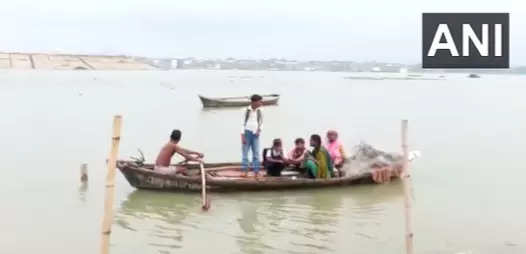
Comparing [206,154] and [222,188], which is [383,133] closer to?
[206,154]

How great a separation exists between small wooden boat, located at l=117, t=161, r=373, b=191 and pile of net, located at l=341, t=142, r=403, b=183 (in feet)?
→ 2.13

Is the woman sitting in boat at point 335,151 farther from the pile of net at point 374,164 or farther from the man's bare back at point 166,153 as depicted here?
the man's bare back at point 166,153

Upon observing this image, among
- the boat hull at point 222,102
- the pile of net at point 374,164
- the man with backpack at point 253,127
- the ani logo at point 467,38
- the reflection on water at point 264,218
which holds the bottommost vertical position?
the reflection on water at point 264,218

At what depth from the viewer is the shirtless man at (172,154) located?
461 inches

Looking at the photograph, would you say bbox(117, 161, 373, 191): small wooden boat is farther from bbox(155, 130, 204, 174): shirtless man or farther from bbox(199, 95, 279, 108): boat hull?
bbox(199, 95, 279, 108): boat hull

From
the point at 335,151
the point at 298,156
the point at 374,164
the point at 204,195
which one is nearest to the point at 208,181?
the point at 204,195

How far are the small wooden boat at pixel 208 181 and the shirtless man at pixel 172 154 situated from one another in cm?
19

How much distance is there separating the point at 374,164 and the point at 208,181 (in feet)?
11.6

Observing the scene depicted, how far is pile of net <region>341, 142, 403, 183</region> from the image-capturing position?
43.2ft

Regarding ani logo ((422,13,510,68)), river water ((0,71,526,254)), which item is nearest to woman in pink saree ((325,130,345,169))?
river water ((0,71,526,254))

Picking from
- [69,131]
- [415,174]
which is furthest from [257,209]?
[69,131]

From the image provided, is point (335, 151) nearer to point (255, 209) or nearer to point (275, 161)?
point (275, 161)

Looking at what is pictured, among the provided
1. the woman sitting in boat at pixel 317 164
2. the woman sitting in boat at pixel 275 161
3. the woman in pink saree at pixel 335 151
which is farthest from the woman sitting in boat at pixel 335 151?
the woman sitting in boat at pixel 275 161

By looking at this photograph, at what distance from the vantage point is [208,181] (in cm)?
1189
